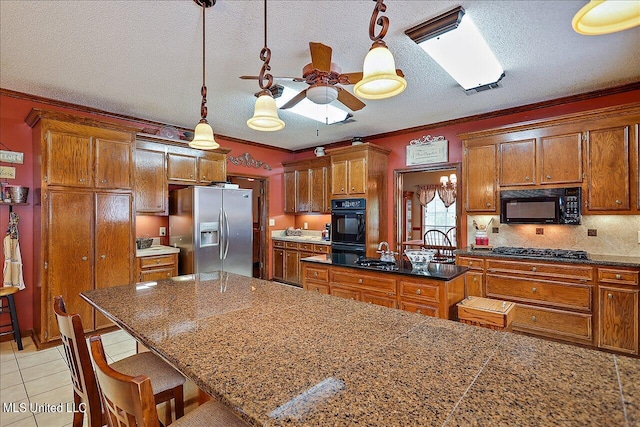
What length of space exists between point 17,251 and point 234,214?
2.37 metres

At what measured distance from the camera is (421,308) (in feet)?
8.05

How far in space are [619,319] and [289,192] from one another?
495 cm

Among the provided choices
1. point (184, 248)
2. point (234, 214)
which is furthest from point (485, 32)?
point (184, 248)

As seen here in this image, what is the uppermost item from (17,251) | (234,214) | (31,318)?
(234,214)

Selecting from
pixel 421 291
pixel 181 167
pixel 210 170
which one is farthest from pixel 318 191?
pixel 421 291

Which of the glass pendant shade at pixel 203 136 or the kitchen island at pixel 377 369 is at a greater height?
the glass pendant shade at pixel 203 136

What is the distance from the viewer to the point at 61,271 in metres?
3.18

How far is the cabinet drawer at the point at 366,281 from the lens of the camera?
→ 2.63 meters

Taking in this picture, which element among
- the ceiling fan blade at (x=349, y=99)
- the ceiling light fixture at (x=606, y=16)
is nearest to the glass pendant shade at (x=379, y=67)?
the ceiling light fixture at (x=606, y=16)

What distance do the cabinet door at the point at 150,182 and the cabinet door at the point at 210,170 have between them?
20.8 inches

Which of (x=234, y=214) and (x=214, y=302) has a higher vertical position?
(x=234, y=214)

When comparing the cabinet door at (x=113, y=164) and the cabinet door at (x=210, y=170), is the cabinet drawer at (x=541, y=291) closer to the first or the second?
the cabinet door at (x=210, y=170)

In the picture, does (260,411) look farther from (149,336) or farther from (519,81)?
(519,81)

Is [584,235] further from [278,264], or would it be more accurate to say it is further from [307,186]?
[278,264]
